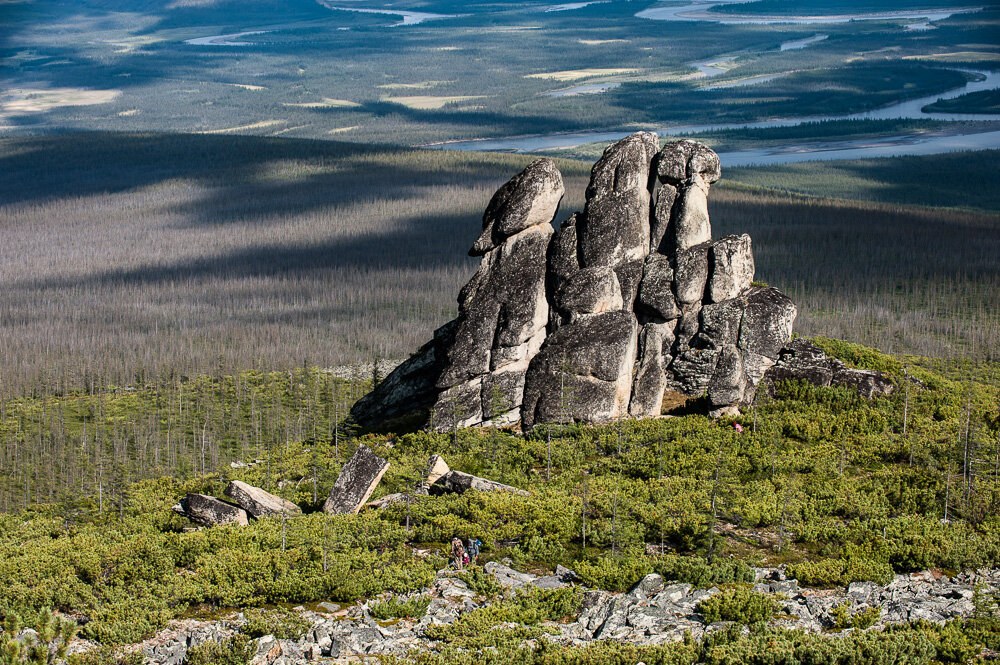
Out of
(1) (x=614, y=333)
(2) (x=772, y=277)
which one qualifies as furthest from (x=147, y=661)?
(2) (x=772, y=277)

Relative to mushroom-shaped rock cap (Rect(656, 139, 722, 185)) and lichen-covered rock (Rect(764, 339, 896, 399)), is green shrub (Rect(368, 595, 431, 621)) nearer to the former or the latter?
lichen-covered rock (Rect(764, 339, 896, 399))

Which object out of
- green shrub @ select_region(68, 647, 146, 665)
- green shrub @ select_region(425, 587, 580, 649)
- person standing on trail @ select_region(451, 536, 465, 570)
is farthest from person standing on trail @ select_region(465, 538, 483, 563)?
green shrub @ select_region(68, 647, 146, 665)

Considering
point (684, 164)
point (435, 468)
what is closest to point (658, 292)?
point (684, 164)

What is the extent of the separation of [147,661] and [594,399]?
93.1ft

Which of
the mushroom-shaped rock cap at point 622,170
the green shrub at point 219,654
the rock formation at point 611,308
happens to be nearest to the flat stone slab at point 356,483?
the rock formation at point 611,308

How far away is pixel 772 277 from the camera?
170250mm

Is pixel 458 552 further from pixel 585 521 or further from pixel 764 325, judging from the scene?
pixel 764 325

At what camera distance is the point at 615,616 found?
39.8 m

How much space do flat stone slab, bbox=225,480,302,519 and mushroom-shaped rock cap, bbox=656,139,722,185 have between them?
1079 inches

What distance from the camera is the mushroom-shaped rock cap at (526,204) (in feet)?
214

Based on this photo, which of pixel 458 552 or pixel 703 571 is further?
pixel 458 552

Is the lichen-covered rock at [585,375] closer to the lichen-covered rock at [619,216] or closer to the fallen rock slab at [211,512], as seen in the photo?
the lichen-covered rock at [619,216]

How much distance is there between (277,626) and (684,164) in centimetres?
3681

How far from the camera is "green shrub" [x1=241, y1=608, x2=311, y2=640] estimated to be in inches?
1527
